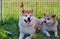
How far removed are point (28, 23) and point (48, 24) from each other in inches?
18.0

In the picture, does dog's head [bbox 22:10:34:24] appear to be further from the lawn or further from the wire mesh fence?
the wire mesh fence

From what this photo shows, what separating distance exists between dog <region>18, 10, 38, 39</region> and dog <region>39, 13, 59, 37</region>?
0.22 m

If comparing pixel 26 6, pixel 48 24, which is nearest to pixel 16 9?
pixel 26 6

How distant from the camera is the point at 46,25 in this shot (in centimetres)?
485

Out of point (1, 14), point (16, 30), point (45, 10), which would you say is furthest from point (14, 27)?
point (45, 10)

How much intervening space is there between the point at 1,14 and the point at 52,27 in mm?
1224

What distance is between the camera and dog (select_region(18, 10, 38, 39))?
450cm

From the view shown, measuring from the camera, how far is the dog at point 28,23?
177 inches

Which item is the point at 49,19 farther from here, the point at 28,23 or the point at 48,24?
the point at 28,23

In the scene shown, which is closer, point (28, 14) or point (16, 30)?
point (28, 14)

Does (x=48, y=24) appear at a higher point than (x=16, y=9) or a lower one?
lower

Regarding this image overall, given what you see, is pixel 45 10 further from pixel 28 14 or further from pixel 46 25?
pixel 28 14

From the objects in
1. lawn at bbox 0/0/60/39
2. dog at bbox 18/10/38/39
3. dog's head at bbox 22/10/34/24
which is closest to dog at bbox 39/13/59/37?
dog at bbox 18/10/38/39

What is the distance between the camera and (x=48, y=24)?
188 inches
